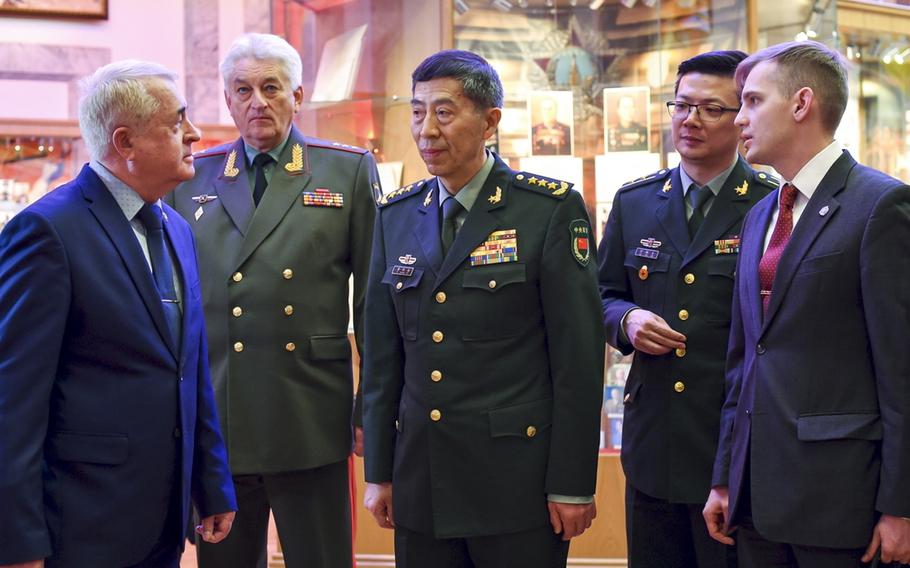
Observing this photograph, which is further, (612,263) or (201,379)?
(612,263)

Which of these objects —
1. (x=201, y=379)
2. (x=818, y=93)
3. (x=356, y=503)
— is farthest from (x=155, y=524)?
(x=356, y=503)

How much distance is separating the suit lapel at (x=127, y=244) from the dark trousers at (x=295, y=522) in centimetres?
84

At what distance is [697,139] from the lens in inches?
107

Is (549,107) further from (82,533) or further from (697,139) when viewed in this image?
(82,533)

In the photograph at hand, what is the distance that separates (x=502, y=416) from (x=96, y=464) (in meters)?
0.84

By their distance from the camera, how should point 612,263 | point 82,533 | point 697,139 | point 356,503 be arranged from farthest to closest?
1. point 356,503
2. point 612,263
3. point 697,139
4. point 82,533

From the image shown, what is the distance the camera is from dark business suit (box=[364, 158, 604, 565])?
7.53ft

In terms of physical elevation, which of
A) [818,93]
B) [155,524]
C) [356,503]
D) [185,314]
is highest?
[818,93]

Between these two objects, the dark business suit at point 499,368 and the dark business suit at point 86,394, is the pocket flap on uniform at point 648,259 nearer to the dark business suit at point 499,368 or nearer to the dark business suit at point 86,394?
the dark business suit at point 499,368

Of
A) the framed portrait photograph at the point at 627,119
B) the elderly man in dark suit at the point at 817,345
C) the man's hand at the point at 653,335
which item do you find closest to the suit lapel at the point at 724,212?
the man's hand at the point at 653,335

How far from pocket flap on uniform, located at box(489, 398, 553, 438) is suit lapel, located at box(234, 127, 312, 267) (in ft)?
2.99

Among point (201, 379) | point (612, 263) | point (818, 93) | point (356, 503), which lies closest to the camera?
point (818, 93)

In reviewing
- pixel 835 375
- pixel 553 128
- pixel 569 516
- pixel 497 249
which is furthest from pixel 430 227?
pixel 553 128

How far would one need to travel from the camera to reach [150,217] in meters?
2.19
